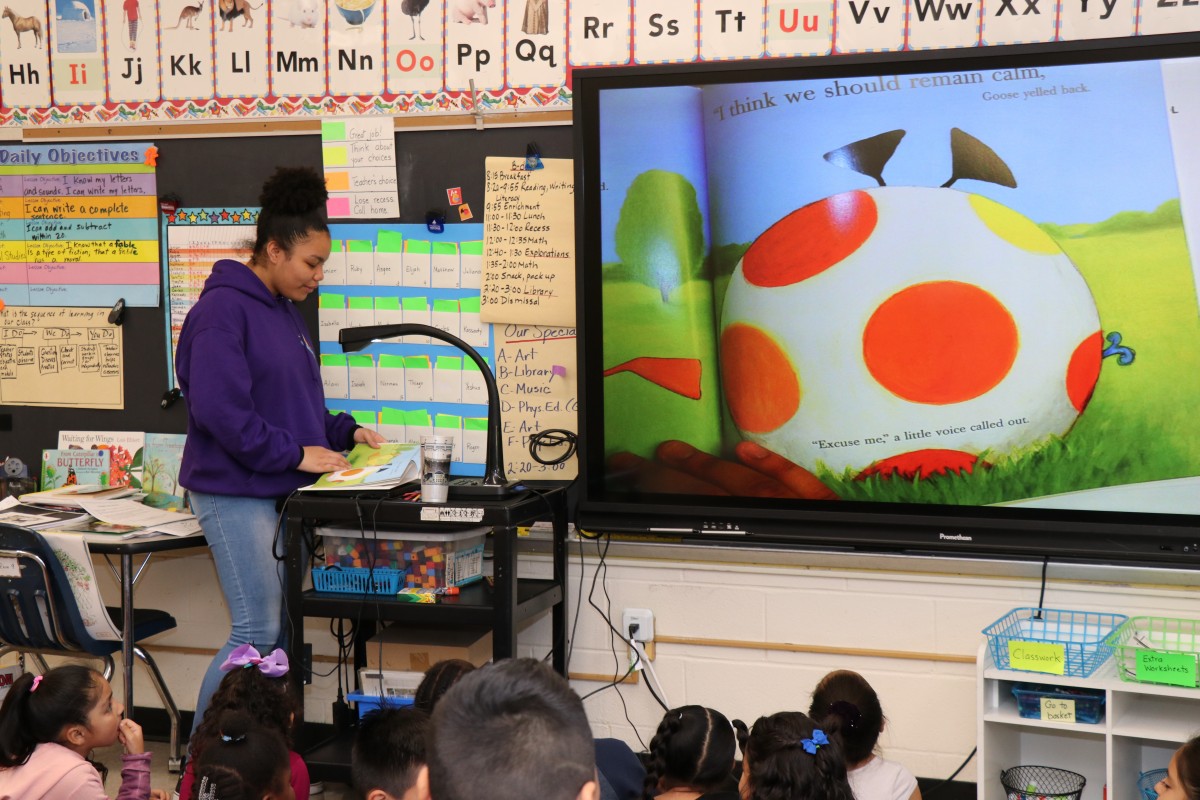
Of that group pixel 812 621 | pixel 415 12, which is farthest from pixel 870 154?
pixel 415 12

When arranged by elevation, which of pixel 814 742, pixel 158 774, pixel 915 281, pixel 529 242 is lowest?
pixel 158 774

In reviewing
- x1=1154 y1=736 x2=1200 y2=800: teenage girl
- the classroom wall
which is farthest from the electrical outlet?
x1=1154 y1=736 x2=1200 y2=800: teenage girl

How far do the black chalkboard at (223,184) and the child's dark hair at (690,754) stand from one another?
1.63 meters

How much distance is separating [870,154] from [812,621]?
1223 mm

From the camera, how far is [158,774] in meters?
3.38

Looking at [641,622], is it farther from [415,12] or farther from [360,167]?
[415,12]

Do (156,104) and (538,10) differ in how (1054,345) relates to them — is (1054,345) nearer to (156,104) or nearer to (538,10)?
(538,10)

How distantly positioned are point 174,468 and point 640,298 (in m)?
1.55

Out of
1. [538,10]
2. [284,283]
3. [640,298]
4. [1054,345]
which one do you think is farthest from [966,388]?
[284,283]

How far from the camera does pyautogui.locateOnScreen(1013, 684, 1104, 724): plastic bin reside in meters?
2.58

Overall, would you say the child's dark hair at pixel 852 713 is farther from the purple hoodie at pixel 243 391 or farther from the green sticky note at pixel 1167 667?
the purple hoodie at pixel 243 391

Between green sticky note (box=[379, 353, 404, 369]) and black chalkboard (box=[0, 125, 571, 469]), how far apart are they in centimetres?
24

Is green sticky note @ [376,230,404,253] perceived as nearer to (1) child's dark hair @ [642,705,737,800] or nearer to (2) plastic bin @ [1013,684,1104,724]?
(1) child's dark hair @ [642,705,737,800]

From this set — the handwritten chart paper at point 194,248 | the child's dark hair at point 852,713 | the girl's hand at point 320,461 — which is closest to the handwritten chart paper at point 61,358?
the handwritten chart paper at point 194,248
